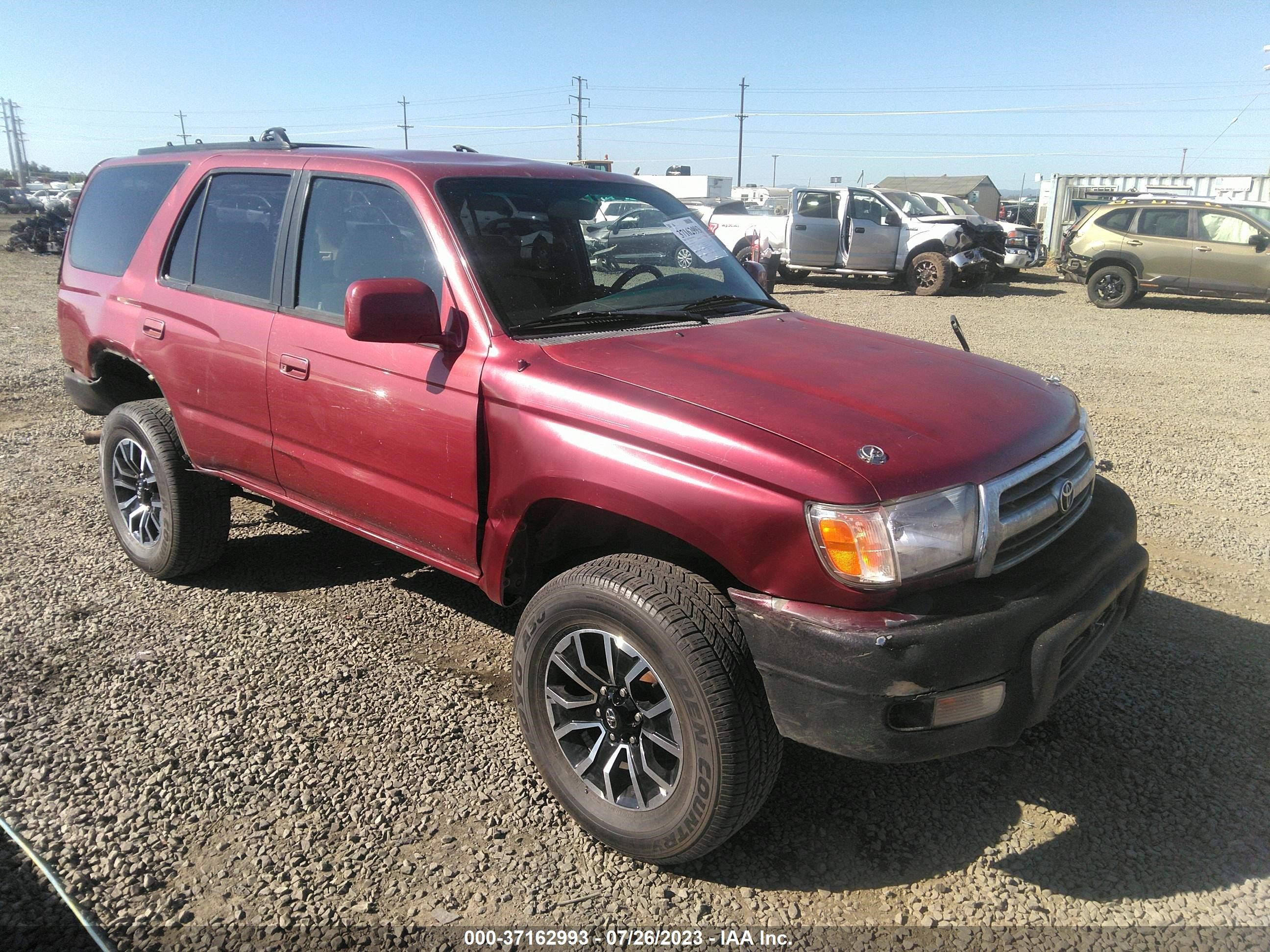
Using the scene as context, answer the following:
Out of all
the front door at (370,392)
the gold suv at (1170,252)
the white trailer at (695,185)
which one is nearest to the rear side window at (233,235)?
the front door at (370,392)

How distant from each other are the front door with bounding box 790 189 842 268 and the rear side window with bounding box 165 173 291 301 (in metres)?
15.5

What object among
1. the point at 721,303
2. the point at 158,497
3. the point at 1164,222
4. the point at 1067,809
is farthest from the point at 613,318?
the point at 1164,222

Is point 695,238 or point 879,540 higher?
point 695,238

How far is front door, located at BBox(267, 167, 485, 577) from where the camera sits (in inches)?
115

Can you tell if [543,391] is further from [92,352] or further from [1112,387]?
[1112,387]

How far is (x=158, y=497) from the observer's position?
4.26m

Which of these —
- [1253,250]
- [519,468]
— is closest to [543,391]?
[519,468]

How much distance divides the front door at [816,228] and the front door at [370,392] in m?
15.7

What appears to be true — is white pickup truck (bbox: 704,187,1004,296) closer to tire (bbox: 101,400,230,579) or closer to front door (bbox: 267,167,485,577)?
tire (bbox: 101,400,230,579)

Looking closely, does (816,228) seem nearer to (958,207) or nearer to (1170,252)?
(958,207)

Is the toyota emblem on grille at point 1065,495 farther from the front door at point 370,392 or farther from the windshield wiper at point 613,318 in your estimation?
the front door at point 370,392

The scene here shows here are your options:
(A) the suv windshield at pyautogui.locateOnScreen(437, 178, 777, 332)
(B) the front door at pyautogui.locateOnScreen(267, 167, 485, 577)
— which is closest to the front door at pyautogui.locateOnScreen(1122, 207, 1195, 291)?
(A) the suv windshield at pyautogui.locateOnScreen(437, 178, 777, 332)

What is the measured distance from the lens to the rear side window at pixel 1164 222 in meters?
15.4

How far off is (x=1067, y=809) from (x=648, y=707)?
141 cm
